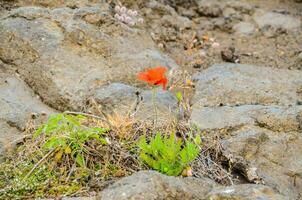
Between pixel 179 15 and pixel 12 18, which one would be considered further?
pixel 179 15

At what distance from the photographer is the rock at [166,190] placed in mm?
2781

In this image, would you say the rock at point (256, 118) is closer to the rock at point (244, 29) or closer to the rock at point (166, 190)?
the rock at point (166, 190)

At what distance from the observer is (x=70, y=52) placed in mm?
4508

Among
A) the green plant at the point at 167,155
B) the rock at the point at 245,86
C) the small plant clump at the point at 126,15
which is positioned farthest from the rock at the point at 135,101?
the small plant clump at the point at 126,15

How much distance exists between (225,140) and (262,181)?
0.54 metres

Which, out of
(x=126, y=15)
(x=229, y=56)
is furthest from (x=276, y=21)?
(x=126, y=15)

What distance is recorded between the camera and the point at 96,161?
10.8 ft

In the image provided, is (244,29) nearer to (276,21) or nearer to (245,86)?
(276,21)

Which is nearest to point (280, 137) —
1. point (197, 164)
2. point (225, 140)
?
point (225, 140)

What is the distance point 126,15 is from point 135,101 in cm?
133

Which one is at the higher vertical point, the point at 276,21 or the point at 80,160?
the point at 276,21

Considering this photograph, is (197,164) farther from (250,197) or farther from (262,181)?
(250,197)

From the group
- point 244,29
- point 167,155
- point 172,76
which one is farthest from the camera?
point 244,29

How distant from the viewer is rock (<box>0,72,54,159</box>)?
3648 mm
